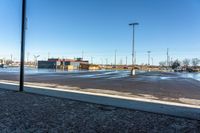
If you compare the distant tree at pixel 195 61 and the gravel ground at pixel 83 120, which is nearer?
the gravel ground at pixel 83 120

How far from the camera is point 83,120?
6.01 m

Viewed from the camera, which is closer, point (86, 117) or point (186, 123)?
point (186, 123)

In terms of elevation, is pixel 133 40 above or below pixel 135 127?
above

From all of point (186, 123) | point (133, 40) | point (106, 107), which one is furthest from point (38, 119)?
point (133, 40)

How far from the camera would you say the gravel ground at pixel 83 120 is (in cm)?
526

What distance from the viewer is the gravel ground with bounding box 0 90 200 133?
5259mm

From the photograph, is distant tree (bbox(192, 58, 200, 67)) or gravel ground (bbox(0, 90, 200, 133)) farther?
distant tree (bbox(192, 58, 200, 67))

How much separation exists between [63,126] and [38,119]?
1.02 meters

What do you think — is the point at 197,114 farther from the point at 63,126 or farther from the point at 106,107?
the point at 63,126

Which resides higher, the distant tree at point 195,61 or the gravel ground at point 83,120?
the distant tree at point 195,61

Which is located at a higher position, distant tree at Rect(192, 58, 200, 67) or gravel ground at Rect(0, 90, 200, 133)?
distant tree at Rect(192, 58, 200, 67)

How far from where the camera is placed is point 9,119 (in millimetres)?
5930

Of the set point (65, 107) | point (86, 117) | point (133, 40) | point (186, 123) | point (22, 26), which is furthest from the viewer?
point (133, 40)

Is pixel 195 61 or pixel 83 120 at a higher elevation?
pixel 195 61
